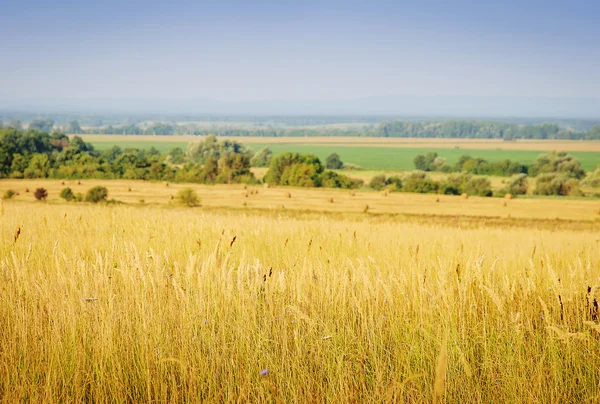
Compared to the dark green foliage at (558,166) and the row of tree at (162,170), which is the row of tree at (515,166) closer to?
the dark green foliage at (558,166)

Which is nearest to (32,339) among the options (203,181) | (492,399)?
A: (492,399)

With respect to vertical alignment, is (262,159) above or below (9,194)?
below

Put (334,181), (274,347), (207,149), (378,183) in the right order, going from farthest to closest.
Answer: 1. (207,149)
2. (378,183)
3. (334,181)
4. (274,347)

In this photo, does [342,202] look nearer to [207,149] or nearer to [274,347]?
[274,347]

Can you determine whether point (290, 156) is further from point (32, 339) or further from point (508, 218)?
point (32, 339)

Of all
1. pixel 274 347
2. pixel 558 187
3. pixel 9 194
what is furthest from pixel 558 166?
pixel 274 347

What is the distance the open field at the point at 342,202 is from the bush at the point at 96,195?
1.15 metres

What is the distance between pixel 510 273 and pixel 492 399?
2671mm

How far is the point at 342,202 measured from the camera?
27.9 metres

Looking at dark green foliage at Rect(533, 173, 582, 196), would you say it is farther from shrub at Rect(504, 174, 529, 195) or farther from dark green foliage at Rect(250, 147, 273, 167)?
dark green foliage at Rect(250, 147, 273, 167)

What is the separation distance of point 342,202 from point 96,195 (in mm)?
11586

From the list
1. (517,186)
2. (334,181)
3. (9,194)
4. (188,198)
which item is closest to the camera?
(188,198)

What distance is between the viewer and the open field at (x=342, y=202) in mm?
24922

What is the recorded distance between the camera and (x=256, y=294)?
355 cm
